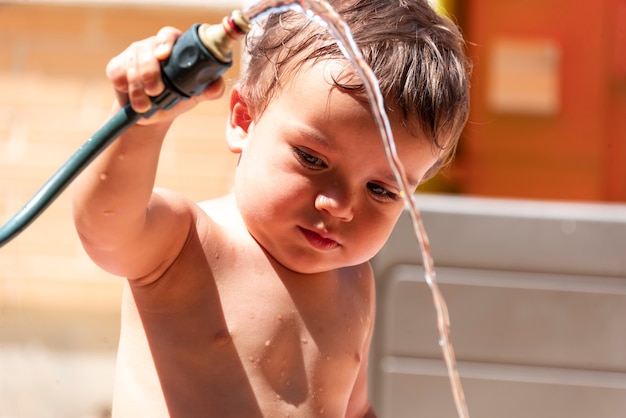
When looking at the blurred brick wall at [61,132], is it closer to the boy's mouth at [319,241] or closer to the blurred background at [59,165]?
the blurred background at [59,165]

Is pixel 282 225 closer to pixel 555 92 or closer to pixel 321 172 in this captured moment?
pixel 321 172

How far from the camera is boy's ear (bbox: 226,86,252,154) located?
103 centimetres

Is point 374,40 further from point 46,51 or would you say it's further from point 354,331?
point 46,51

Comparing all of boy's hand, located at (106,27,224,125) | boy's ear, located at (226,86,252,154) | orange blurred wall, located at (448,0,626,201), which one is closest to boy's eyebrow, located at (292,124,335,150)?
boy's ear, located at (226,86,252,154)

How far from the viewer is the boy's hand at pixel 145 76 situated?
0.68 m

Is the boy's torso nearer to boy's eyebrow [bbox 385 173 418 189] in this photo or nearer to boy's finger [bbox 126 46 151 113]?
boy's eyebrow [bbox 385 173 418 189]

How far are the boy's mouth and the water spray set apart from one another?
31 cm

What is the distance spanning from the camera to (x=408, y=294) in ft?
6.18

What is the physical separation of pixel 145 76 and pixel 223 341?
393mm

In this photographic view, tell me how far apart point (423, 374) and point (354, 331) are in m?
0.79

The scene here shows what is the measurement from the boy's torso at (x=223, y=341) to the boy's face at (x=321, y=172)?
0.06 meters

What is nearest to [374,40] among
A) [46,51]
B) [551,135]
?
[46,51]

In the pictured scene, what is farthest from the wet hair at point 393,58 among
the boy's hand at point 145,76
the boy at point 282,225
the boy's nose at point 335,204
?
the boy's hand at point 145,76

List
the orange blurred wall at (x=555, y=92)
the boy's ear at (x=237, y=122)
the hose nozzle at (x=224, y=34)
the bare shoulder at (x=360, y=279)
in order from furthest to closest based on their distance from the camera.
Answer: the orange blurred wall at (x=555, y=92) < the bare shoulder at (x=360, y=279) < the boy's ear at (x=237, y=122) < the hose nozzle at (x=224, y=34)
